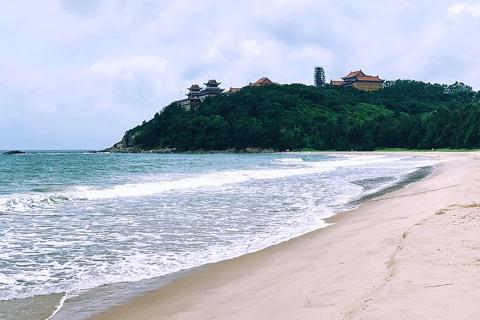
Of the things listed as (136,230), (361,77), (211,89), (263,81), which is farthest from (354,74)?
(136,230)

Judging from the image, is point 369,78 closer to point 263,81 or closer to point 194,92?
point 263,81

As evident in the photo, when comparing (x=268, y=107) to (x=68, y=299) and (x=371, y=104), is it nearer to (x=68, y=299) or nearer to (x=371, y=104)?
(x=371, y=104)

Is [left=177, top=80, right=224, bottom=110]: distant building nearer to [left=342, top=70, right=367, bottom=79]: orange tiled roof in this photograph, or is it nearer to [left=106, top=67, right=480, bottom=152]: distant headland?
[left=106, top=67, right=480, bottom=152]: distant headland

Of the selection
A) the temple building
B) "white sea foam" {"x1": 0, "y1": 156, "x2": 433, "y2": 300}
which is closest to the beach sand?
"white sea foam" {"x1": 0, "y1": 156, "x2": 433, "y2": 300}

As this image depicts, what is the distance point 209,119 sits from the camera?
133 m

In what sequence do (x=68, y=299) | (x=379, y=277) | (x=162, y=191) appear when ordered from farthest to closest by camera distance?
1. (x=162, y=191)
2. (x=68, y=299)
3. (x=379, y=277)

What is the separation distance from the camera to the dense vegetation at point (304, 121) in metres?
101

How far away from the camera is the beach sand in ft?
14.5

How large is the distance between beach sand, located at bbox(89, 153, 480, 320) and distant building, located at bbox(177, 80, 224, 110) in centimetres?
14665

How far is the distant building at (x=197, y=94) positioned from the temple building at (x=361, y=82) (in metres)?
48.2

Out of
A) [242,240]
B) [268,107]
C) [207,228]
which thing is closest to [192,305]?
[242,240]

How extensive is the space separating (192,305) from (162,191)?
16.1 metres

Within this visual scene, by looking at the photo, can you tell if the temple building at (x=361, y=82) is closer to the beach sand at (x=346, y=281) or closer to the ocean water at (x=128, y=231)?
the ocean water at (x=128, y=231)

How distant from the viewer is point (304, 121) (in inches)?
5074
